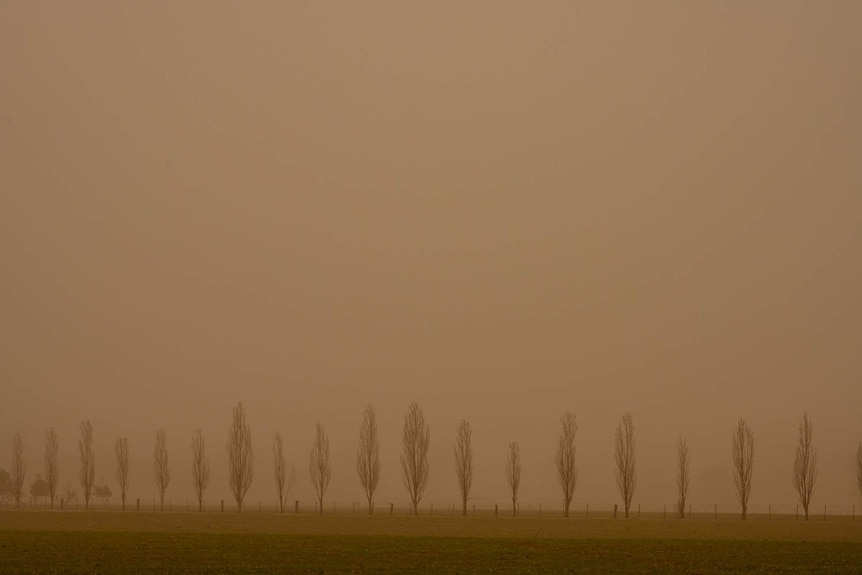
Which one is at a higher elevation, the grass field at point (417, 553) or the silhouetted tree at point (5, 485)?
the grass field at point (417, 553)

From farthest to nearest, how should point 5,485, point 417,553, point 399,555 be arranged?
point 5,485 → point 417,553 → point 399,555

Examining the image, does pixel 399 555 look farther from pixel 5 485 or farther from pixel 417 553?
pixel 5 485

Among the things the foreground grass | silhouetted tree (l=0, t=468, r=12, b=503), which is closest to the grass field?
the foreground grass

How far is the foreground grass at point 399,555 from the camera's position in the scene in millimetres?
31297

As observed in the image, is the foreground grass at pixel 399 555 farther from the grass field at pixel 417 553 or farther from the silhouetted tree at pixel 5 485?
the silhouetted tree at pixel 5 485

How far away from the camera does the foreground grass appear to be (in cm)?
3130

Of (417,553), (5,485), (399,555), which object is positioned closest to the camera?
(399,555)

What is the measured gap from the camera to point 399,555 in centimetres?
3597

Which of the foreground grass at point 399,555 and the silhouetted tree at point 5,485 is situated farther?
the silhouetted tree at point 5,485

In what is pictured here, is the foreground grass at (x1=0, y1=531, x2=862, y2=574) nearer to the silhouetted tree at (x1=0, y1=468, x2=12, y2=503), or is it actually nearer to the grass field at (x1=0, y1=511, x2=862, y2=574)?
the grass field at (x1=0, y1=511, x2=862, y2=574)

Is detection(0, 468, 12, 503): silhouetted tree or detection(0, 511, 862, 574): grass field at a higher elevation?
detection(0, 511, 862, 574): grass field

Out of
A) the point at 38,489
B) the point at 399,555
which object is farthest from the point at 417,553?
the point at 38,489

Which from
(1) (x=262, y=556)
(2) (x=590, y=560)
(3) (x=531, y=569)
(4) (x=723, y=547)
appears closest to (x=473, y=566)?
(3) (x=531, y=569)

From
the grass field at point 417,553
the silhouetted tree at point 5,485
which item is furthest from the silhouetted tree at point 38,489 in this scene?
the grass field at point 417,553
